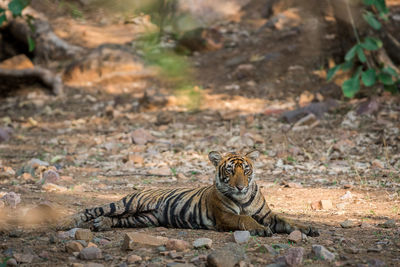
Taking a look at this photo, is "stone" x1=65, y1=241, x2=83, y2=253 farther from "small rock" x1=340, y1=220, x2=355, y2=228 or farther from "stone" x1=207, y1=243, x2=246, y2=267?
"small rock" x1=340, y1=220, x2=355, y2=228

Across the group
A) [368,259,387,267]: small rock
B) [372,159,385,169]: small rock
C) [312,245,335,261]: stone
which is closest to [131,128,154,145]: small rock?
[372,159,385,169]: small rock

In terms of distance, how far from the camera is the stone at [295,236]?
366cm

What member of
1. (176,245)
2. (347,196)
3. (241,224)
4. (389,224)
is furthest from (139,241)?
(347,196)

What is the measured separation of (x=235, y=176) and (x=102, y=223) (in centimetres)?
116

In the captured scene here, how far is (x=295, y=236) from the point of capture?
3678mm

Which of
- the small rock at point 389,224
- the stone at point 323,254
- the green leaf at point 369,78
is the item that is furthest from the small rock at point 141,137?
A: the stone at point 323,254

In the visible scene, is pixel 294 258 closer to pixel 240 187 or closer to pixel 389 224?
pixel 240 187

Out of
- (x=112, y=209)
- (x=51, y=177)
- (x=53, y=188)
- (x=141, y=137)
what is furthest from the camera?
(x=141, y=137)

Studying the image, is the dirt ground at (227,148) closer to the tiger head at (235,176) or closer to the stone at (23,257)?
the stone at (23,257)

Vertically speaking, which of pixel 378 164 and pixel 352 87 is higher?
pixel 352 87

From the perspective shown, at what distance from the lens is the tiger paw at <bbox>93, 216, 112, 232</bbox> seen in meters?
4.27

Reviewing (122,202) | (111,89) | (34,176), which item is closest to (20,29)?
(111,89)

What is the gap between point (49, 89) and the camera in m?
12.4

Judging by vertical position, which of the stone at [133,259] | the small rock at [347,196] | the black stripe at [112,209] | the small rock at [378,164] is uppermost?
the small rock at [378,164]
